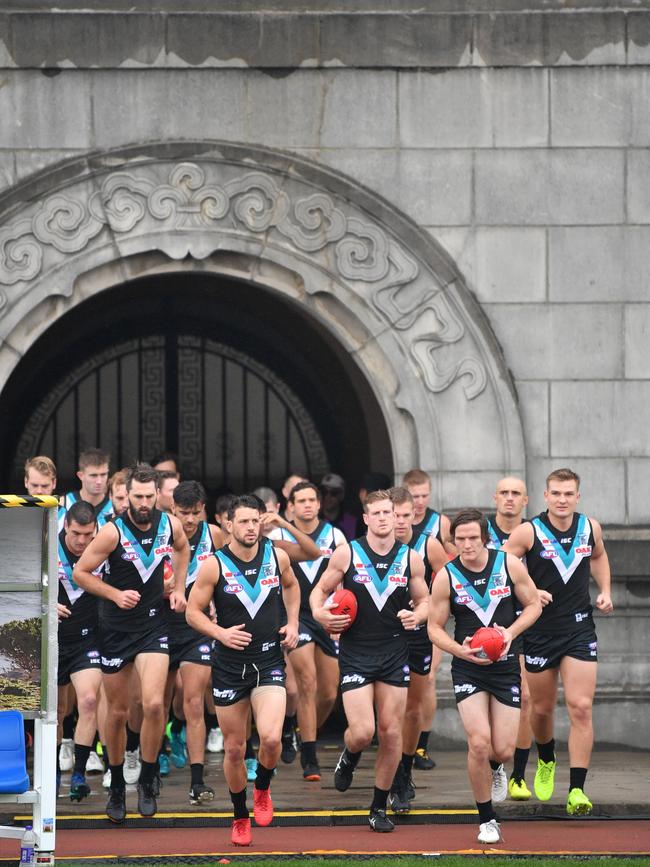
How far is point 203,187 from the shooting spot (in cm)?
1503

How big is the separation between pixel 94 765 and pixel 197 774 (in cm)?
174

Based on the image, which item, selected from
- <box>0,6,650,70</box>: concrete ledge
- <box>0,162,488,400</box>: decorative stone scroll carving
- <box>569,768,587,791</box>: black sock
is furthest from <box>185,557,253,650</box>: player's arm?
<box>0,6,650,70</box>: concrete ledge

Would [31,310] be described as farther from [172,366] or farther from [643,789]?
[643,789]

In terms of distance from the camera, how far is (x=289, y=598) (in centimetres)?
1187

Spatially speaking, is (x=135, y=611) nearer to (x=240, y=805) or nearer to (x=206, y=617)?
(x=206, y=617)

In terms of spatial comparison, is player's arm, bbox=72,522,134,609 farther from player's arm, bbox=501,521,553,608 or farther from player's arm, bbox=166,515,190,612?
player's arm, bbox=501,521,553,608

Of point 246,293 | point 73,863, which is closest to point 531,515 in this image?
point 246,293

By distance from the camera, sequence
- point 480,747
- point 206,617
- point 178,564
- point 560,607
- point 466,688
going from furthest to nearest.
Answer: point 178,564 → point 560,607 → point 206,617 → point 466,688 → point 480,747

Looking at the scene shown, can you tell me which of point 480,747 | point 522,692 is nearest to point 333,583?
point 480,747

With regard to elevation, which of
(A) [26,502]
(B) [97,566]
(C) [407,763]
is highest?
(A) [26,502]

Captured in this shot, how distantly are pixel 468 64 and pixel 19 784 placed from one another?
25.0ft

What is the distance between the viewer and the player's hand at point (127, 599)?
1191 centimetres

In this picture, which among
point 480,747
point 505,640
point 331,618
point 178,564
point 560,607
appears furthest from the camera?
point 178,564

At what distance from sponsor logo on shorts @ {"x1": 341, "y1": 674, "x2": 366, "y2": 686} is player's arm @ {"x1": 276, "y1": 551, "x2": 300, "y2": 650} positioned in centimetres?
37
